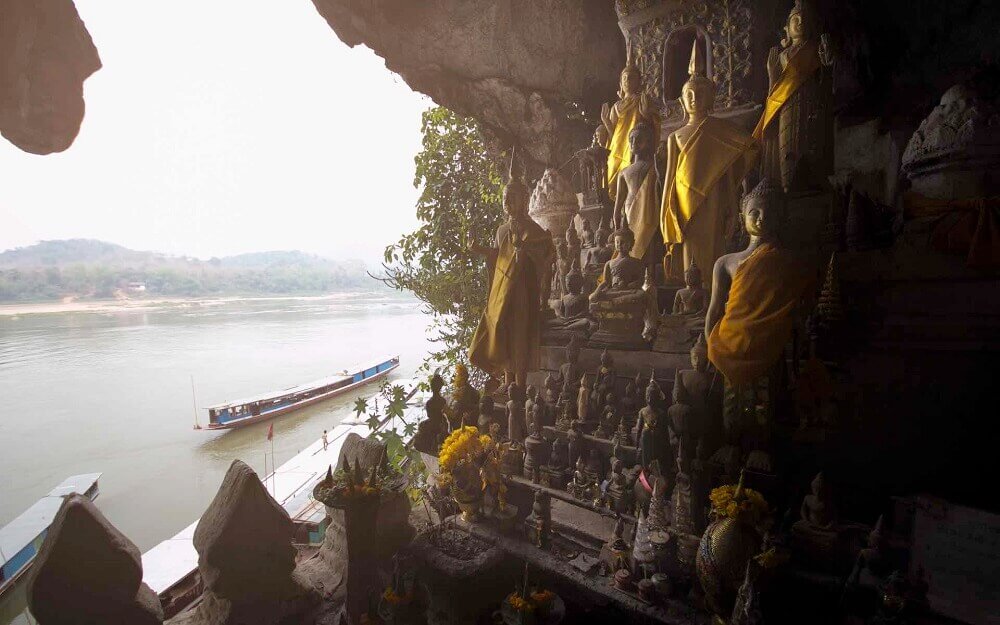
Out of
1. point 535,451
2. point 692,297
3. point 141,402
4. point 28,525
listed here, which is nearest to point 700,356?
point 692,297

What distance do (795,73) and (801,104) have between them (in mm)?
380

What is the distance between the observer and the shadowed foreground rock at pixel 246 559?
14.7ft

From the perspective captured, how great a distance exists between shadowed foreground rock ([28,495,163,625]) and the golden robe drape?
28.8ft

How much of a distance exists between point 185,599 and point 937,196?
1118 cm

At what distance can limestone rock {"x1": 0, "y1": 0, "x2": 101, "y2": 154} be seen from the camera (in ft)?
27.5

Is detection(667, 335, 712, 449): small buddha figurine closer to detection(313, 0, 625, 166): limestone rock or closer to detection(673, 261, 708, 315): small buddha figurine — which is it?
detection(673, 261, 708, 315): small buddha figurine

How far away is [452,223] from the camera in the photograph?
10.5m

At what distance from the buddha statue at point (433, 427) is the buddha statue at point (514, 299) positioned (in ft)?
2.53

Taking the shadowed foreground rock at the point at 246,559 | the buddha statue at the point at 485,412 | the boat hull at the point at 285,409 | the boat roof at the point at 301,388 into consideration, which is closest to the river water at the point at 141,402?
the boat hull at the point at 285,409

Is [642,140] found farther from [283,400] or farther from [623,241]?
[283,400]

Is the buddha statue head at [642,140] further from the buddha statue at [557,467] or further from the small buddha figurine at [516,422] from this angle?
the buddha statue at [557,467]

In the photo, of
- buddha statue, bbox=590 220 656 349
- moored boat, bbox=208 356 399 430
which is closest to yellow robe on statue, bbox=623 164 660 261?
buddha statue, bbox=590 220 656 349

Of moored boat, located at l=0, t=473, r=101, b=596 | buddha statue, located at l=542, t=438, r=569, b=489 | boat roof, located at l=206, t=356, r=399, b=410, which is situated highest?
buddha statue, located at l=542, t=438, r=569, b=489

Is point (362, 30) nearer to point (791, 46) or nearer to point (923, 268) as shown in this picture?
point (791, 46)
